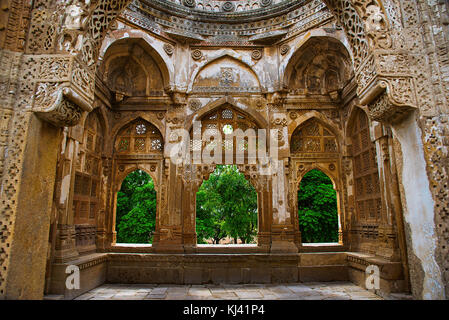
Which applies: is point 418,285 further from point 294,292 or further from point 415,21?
point 415,21

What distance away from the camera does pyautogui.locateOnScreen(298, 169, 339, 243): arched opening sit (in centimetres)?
1349

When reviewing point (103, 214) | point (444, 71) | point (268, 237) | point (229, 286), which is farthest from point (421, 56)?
point (103, 214)

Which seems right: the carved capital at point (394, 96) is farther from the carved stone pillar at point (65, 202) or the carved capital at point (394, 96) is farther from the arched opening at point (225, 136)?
the carved stone pillar at point (65, 202)

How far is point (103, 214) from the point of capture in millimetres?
8125

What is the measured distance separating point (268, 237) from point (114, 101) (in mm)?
6060

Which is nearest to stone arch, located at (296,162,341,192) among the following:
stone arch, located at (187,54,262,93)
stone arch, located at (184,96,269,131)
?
stone arch, located at (184,96,269,131)

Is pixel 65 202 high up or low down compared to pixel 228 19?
down

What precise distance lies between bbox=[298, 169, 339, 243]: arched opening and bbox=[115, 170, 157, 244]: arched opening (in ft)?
26.9

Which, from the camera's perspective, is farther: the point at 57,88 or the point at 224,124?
the point at 224,124

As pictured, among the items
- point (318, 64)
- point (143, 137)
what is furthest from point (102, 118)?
point (318, 64)

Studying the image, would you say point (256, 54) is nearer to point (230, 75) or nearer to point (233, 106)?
point (230, 75)

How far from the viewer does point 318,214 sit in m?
13.5

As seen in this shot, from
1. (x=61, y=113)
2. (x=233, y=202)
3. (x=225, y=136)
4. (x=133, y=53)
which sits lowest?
(x=233, y=202)

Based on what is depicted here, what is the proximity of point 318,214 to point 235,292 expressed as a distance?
805 centimetres
